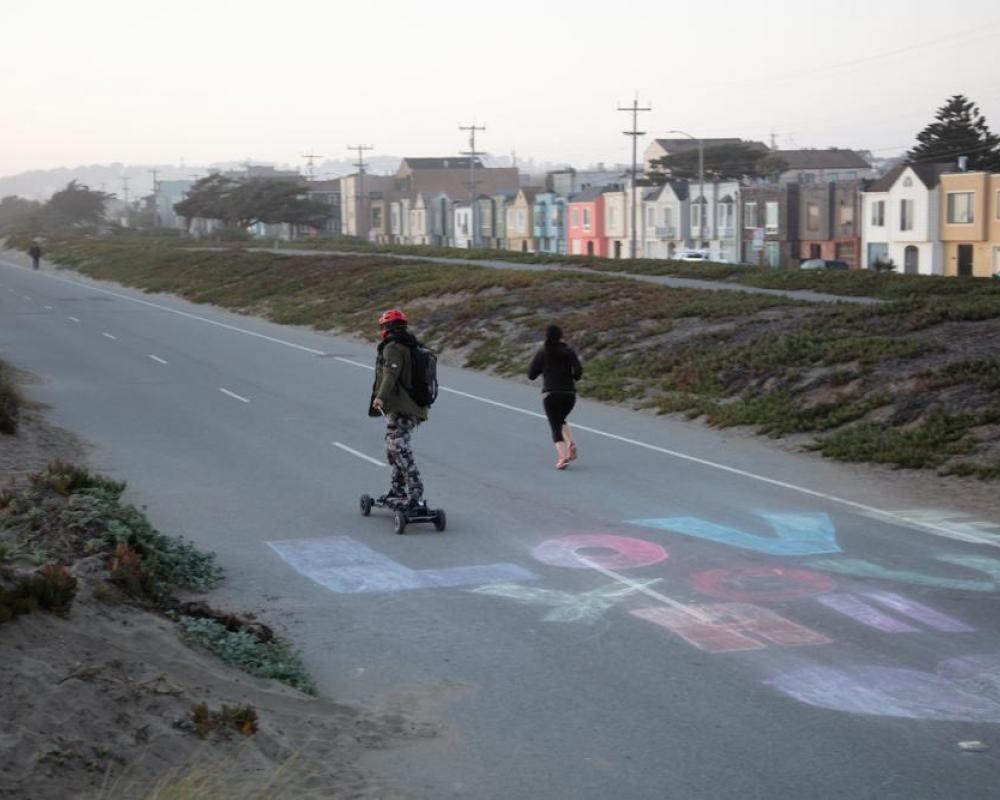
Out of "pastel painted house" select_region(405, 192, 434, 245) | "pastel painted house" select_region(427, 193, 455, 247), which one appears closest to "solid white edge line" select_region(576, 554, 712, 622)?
"pastel painted house" select_region(427, 193, 455, 247)

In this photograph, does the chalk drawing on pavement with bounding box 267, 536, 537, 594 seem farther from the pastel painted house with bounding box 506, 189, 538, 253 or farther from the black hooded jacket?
the pastel painted house with bounding box 506, 189, 538, 253

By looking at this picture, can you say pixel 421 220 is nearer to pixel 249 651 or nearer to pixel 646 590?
pixel 646 590

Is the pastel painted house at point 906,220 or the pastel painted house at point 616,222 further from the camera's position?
the pastel painted house at point 616,222

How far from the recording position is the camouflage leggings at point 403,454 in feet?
42.4

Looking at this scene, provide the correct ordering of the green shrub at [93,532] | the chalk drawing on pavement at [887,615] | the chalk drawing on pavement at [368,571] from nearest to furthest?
the chalk drawing on pavement at [887,615] < the green shrub at [93,532] < the chalk drawing on pavement at [368,571]

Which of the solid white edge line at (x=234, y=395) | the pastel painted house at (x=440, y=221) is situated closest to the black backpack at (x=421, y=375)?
the solid white edge line at (x=234, y=395)

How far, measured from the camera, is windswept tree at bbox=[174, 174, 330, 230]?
125625mm

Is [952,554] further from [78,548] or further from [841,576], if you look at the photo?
[78,548]

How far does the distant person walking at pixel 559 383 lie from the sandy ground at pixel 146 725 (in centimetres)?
907

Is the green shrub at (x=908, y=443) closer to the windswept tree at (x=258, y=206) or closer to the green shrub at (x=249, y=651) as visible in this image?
the green shrub at (x=249, y=651)

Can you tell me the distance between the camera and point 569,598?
34.0 feet

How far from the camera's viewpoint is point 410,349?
12.9 metres

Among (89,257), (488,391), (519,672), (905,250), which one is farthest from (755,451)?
(89,257)

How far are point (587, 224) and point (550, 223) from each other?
773cm
